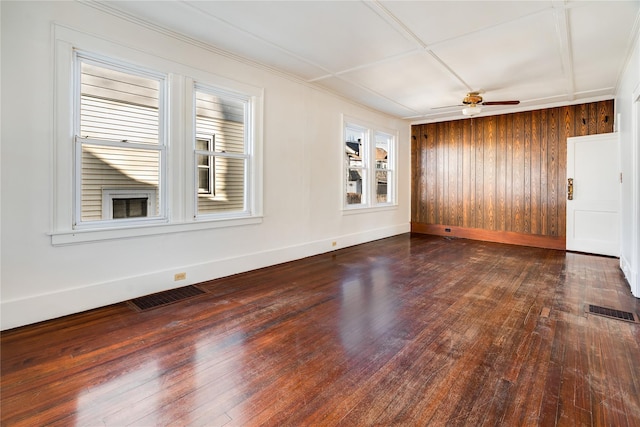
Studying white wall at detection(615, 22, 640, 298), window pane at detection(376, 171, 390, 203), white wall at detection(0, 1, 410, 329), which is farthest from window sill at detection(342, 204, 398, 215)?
white wall at detection(615, 22, 640, 298)

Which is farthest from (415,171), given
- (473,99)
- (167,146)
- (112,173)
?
(112,173)

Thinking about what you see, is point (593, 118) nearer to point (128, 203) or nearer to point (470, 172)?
point (470, 172)

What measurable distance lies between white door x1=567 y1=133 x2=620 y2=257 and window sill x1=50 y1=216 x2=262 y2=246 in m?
5.80

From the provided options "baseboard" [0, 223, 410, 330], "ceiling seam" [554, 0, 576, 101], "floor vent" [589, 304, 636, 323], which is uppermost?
"ceiling seam" [554, 0, 576, 101]

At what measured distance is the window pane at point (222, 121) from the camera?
394cm

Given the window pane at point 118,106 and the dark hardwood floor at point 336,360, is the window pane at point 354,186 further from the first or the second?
the window pane at point 118,106

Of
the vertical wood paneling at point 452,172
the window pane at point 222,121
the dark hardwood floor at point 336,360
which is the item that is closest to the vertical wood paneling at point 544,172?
the vertical wood paneling at point 452,172

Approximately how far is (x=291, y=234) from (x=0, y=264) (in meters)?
3.20

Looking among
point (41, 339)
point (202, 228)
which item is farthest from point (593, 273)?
point (41, 339)

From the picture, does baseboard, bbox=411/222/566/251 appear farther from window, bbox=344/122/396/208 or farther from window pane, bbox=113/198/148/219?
window pane, bbox=113/198/148/219

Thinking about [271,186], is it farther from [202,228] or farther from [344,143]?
[344,143]

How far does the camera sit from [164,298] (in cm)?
327

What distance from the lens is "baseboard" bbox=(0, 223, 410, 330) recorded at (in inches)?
103

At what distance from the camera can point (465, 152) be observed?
7242 millimetres
